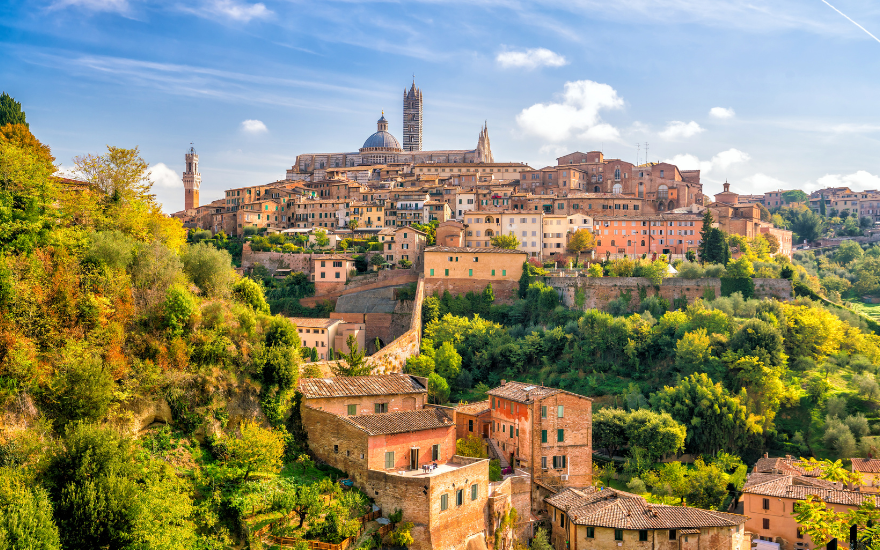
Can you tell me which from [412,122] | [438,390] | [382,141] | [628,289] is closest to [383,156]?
[382,141]

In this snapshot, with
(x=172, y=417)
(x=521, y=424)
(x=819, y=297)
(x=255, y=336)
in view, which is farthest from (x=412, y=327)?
(x=819, y=297)

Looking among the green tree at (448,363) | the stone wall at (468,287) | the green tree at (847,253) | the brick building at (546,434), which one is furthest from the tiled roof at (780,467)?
the green tree at (847,253)

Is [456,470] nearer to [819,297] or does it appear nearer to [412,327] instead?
[412,327]

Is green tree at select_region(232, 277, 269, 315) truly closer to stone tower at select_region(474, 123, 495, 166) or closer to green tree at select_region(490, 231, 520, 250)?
green tree at select_region(490, 231, 520, 250)

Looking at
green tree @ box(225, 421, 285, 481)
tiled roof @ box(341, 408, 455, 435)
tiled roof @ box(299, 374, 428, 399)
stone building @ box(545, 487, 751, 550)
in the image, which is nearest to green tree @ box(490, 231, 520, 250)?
tiled roof @ box(299, 374, 428, 399)

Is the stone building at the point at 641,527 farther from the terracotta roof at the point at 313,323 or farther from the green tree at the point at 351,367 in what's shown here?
the terracotta roof at the point at 313,323
